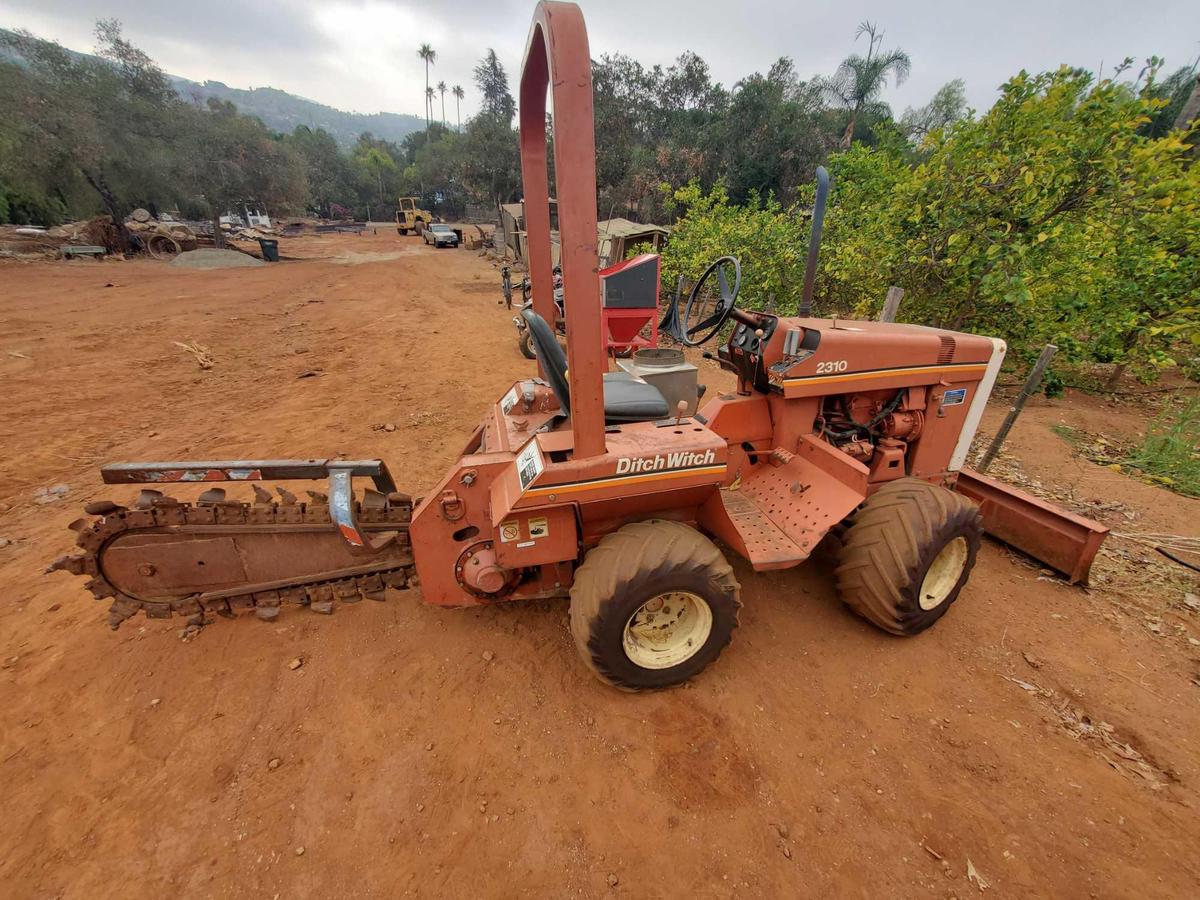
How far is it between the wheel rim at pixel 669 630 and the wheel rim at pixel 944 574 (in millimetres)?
1346

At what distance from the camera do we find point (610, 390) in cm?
283

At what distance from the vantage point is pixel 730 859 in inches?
73.2

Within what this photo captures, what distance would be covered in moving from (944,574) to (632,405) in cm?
206

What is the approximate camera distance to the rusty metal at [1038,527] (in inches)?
125

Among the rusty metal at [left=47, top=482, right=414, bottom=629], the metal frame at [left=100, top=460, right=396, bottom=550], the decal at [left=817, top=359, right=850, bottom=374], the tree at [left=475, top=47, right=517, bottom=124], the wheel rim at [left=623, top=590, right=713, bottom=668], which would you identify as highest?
the tree at [left=475, top=47, right=517, bottom=124]

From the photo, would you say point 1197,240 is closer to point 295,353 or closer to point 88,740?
point 88,740

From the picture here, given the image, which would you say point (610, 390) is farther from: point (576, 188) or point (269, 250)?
point (269, 250)

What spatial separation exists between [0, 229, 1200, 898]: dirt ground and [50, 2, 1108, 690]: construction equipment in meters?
0.31

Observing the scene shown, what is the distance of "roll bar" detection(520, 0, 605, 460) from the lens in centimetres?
160

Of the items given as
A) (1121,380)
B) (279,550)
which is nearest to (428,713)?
(279,550)

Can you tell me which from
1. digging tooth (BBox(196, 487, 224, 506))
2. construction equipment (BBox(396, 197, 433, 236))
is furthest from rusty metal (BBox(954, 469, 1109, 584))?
construction equipment (BBox(396, 197, 433, 236))

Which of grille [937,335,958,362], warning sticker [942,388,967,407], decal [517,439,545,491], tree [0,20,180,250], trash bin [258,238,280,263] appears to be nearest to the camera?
decal [517,439,545,491]

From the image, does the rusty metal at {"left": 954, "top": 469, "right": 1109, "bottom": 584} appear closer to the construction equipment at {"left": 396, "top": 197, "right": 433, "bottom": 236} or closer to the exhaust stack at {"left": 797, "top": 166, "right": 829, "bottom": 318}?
the exhaust stack at {"left": 797, "top": 166, "right": 829, "bottom": 318}

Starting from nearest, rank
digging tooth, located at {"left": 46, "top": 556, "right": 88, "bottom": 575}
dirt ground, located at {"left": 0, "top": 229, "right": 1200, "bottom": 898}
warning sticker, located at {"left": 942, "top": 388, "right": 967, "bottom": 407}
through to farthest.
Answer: dirt ground, located at {"left": 0, "top": 229, "right": 1200, "bottom": 898} < digging tooth, located at {"left": 46, "top": 556, "right": 88, "bottom": 575} < warning sticker, located at {"left": 942, "top": 388, "right": 967, "bottom": 407}
